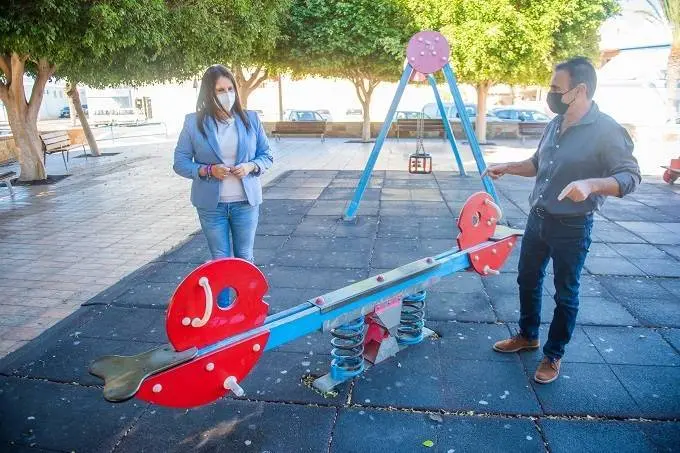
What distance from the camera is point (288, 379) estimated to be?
2.99 metres

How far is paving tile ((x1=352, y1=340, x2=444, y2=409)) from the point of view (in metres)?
2.76

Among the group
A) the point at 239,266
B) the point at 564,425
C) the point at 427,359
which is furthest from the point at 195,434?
the point at 564,425

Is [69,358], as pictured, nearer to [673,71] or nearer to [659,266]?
[659,266]

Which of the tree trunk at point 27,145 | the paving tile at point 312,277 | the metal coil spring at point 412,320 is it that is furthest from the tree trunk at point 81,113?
the metal coil spring at point 412,320

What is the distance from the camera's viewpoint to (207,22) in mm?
10281

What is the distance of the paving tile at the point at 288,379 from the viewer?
2807mm

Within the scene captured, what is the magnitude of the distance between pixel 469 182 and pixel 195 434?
26.5ft

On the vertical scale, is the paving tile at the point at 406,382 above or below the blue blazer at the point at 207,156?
below

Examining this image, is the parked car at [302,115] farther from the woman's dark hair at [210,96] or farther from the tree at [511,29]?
the woman's dark hair at [210,96]

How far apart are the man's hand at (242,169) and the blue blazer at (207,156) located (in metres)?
0.06

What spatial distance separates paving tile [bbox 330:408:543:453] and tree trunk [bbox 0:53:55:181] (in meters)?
10.2

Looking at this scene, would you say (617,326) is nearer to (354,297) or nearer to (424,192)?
(354,297)

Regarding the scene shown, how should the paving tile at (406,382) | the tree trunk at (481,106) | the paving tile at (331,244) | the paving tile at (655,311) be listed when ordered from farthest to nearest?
1. the tree trunk at (481,106)
2. the paving tile at (331,244)
3. the paving tile at (655,311)
4. the paving tile at (406,382)

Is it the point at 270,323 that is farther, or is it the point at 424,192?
the point at 424,192
